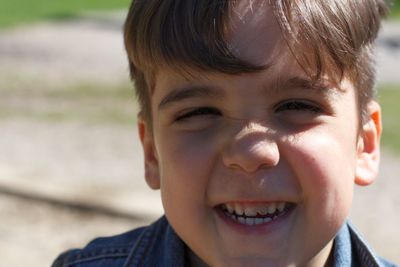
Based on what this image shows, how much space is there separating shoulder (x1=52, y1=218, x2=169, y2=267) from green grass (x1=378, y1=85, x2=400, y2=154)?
3.83 metres

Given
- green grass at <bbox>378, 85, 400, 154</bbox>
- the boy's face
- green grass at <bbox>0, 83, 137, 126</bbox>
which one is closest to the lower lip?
the boy's face

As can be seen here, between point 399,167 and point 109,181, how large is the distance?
68.1 inches

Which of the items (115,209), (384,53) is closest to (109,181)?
(115,209)

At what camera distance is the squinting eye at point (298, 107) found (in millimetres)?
1905

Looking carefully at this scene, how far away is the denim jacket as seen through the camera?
2199mm

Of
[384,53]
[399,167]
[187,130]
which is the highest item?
[384,53]

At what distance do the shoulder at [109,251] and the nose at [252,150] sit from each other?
1.77 feet

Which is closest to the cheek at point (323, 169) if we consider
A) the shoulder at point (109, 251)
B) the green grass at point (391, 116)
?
the shoulder at point (109, 251)

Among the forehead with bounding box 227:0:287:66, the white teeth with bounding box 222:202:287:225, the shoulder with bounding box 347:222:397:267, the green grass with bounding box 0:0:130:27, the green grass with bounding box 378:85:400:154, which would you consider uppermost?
the green grass with bounding box 0:0:130:27

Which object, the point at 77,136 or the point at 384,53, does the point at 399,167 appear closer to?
the point at 77,136

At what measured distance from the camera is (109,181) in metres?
5.24

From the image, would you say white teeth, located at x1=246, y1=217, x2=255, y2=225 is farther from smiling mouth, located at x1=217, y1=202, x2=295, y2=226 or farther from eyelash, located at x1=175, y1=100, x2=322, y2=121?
eyelash, located at x1=175, y1=100, x2=322, y2=121

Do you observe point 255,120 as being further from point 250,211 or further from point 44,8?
point 44,8

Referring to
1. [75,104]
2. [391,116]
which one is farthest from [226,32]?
[75,104]
